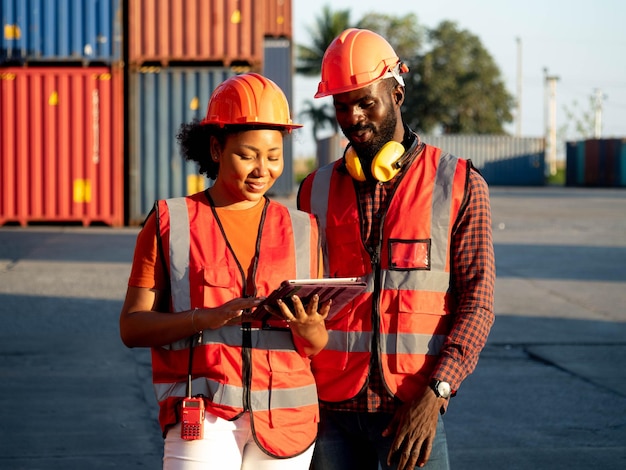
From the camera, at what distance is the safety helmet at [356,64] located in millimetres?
2766

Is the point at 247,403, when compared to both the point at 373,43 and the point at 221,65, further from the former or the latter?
the point at 221,65

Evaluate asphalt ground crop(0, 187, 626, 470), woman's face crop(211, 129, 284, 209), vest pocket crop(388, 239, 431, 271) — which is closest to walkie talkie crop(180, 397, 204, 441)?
woman's face crop(211, 129, 284, 209)

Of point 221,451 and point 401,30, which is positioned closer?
point 221,451

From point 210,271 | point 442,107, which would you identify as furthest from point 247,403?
point 442,107

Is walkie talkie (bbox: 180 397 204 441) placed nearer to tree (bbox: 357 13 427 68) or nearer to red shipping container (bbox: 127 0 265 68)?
red shipping container (bbox: 127 0 265 68)

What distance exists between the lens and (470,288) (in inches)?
106

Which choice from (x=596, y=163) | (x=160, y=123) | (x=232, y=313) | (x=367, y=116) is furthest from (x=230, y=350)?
(x=596, y=163)

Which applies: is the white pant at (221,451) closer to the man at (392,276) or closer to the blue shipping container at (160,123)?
the man at (392,276)

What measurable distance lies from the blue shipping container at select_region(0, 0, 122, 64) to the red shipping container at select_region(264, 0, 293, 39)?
1222 cm

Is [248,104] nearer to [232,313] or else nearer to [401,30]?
[232,313]

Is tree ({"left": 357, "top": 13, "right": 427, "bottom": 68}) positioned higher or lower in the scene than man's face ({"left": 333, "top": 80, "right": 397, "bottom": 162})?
higher

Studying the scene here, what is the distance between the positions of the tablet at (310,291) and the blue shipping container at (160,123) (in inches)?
645

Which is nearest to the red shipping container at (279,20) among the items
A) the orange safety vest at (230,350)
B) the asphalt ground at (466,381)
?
the asphalt ground at (466,381)

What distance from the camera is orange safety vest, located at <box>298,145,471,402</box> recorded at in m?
2.70
